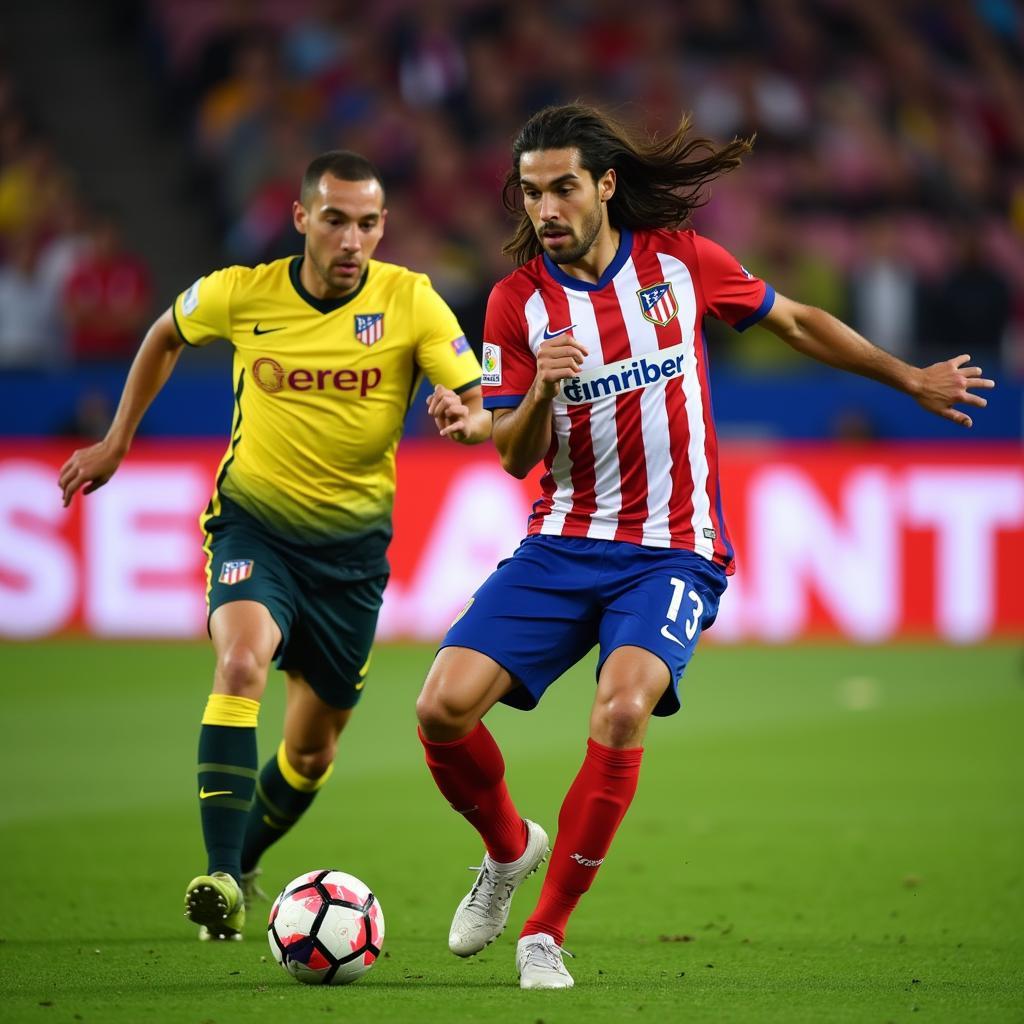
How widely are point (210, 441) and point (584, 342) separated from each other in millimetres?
10161

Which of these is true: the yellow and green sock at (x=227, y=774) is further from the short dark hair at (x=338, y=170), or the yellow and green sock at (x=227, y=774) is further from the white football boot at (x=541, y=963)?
the short dark hair at (x=338, y=170)

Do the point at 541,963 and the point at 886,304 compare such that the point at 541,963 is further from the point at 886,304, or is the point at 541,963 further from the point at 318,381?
the point at 886,304

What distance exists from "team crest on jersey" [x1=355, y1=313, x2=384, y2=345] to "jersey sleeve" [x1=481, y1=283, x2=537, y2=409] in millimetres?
912

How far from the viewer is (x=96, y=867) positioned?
7.12m

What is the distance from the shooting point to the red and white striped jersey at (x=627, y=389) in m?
5.39

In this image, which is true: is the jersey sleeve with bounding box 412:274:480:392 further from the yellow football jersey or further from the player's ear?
the player's ear

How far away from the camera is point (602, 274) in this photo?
18.0 ft

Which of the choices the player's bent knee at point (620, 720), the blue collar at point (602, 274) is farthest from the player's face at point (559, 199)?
the player's bent knee at point (620, 720)

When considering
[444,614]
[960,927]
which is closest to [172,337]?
[960,927]

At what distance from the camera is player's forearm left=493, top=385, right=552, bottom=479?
5117 millimetres

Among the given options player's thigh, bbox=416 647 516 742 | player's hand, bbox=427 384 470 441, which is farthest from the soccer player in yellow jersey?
player's thigh, bbox=416 647 516 742

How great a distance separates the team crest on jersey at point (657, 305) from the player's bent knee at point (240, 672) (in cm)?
163

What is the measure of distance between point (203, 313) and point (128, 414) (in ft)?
1.42

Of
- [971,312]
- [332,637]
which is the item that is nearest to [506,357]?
[332,637]
